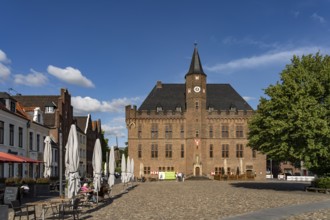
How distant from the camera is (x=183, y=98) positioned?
74.4 m

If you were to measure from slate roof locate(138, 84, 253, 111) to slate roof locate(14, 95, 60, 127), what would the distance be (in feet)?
70.7

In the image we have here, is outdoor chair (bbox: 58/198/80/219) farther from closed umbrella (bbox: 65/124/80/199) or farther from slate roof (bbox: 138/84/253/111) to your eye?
slate roof (bbox: 138/84/253/111)

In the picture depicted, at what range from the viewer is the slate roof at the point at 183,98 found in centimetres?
7294

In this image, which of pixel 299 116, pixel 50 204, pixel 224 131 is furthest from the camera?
pixel 224 131

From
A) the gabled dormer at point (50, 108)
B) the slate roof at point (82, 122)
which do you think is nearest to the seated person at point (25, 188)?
the gabled dormer at point (50, 108)

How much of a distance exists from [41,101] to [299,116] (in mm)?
35184

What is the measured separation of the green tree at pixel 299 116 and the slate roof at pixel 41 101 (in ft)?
90.9

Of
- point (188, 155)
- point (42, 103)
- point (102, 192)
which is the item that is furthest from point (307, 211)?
point (188, 155)

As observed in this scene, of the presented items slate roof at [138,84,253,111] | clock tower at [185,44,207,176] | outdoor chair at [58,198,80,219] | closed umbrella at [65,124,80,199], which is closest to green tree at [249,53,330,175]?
closed umbrella at [65,124,80,199]

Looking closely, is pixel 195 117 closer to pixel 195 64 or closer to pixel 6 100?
pixel 195 64

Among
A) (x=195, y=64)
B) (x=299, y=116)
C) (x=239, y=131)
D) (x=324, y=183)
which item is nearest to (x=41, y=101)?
(x=195, y=64)

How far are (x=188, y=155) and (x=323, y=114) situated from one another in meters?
41.2

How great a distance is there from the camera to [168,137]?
2817 inches

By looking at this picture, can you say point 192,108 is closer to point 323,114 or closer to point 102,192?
point 323,114
